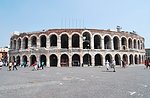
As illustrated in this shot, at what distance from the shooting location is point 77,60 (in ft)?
131

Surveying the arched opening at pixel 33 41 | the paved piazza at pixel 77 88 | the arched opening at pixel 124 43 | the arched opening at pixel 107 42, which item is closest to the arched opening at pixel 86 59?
the arched opening at pixel 107 42

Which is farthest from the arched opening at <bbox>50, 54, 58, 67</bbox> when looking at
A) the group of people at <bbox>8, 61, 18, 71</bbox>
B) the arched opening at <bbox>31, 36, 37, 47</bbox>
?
the group of people at <bbox>8, 61, 18, 71</bbox>

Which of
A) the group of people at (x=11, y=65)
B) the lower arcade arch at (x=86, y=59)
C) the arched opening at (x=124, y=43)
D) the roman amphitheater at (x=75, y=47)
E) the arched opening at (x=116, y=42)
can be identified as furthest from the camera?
the arched opening at (x=124, y=43)

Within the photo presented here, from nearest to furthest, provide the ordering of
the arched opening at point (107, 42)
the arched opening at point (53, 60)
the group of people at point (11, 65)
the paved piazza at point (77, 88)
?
the paved piazza at point (77, 88)
the group of people at point (11, 65)
the arched opening at point (107, 42)
the arched opening at point (53, 60)

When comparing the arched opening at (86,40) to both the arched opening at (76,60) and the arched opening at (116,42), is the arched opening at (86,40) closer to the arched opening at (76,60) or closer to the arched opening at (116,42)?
the arched opening at (76,60)

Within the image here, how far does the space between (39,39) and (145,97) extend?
1362 inches

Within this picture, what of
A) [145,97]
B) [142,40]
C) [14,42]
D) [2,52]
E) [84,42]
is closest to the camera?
[145,97]

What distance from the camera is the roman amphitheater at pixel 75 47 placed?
125 feet

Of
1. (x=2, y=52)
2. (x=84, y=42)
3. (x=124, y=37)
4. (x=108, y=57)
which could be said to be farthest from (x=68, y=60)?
(x=2, y=52)

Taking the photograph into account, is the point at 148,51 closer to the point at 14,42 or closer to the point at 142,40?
the point at 142,40

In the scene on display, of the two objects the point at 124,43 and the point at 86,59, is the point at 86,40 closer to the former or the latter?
the point at 86,59

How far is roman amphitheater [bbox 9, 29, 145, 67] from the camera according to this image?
125ft

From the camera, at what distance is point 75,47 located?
41906 millimetres

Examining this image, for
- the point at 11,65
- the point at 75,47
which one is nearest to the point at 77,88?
the point at 11,65
